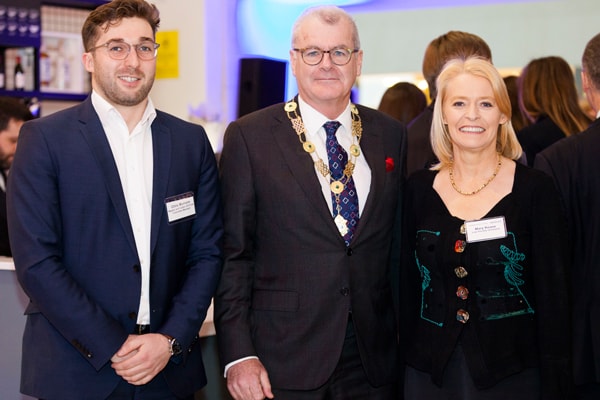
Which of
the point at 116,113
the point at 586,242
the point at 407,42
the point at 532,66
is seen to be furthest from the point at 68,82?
the point at 586,242

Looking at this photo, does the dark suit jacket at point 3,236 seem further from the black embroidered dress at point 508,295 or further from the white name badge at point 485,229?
the white name badge at point 485,229

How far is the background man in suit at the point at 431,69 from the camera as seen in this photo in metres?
3.84

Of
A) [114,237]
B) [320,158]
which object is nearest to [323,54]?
[320,158]

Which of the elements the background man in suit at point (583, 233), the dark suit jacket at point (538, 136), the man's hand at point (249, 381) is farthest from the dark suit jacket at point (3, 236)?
the dark suit jacket at point (538, 136)

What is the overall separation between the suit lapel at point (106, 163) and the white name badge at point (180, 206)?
0.49ft

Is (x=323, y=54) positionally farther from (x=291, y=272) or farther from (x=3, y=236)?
(x=3, y=236)

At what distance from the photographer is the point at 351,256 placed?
2693 mm

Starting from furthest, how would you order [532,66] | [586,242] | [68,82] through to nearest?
[68,82], [532,66], [586,242]

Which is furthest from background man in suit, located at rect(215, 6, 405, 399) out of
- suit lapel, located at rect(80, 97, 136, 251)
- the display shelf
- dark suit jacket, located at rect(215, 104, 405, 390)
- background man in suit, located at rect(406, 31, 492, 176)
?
the display shelf

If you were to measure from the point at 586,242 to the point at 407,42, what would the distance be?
229 inches

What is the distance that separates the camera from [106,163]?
2500 millimetres

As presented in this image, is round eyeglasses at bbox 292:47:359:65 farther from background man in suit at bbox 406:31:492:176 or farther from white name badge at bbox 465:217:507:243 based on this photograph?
background man in suit at bbox 406:31:492:176

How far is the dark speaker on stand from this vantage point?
7.52 metres

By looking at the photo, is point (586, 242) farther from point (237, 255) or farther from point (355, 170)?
point (237, 255)
